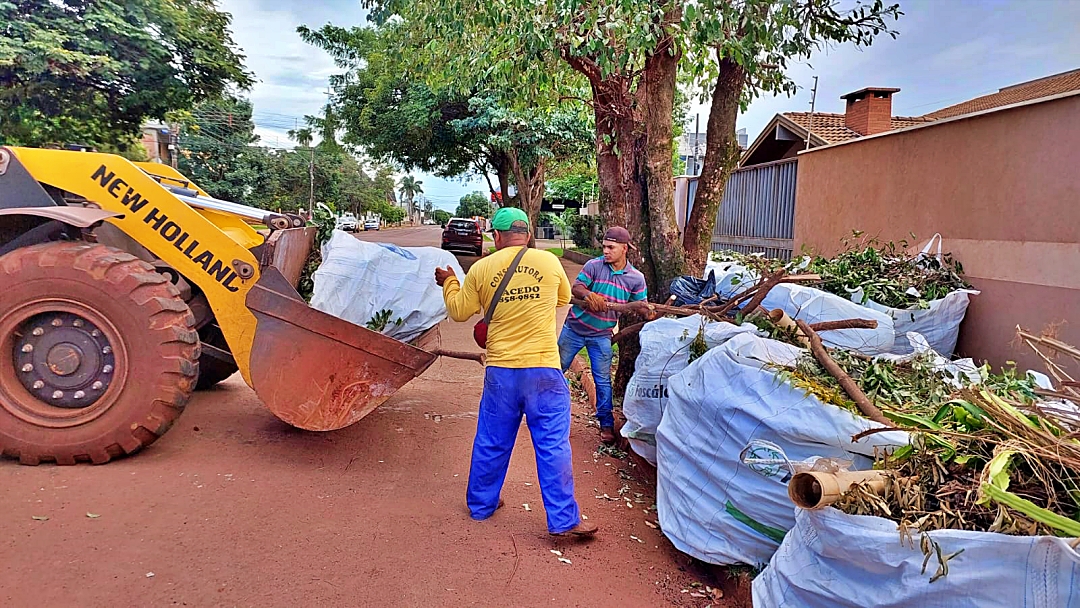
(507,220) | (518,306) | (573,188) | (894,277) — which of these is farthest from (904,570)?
(573,188)

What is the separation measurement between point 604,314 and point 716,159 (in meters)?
1.75

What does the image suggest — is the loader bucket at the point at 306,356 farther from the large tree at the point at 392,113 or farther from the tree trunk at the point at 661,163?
the large tree at the point at 392,113

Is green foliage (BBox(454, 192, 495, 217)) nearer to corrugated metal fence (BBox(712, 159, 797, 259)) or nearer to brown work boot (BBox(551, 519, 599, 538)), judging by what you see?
corrugated metal fence (BBox(712, 159, 797, 259))

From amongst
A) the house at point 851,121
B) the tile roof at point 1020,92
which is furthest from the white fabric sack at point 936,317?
the house at point 851,121

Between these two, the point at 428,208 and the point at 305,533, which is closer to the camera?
the point at 305,533

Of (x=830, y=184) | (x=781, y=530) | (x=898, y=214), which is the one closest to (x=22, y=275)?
(x=781, y=530)

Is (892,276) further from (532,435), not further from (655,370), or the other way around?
(532,435)

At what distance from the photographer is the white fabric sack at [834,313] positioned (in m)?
4.20

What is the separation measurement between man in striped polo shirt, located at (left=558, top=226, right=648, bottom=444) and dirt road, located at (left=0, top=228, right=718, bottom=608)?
2.12ft

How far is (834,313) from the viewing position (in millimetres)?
4402

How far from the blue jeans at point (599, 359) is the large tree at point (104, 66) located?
37.7ft

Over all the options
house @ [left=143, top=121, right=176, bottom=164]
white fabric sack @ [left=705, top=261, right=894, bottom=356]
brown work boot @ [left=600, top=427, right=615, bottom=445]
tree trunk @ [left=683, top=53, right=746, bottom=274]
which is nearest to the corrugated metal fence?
tree trunk @ [left=683, top=53, right=746, bottom=274]

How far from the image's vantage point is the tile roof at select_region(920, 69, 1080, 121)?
488 inches

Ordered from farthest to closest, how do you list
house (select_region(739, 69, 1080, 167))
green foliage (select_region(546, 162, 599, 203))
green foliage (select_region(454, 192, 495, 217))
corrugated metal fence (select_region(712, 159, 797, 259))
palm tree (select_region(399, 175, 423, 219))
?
1. palm tree (select_region(399, 175, 423, 219))
2. green foliage (select_region(454, 192, 495, 217))
3. green foliage (select_region(546, 162, 599, 203))
4. house (select_region(739, 69, 1080, 167))
5. corrugated metal fence (select_region(712, 159, 797, 259))
